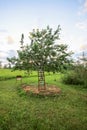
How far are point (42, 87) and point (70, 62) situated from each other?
4.54 meters

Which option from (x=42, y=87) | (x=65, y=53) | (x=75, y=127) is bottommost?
(x=75, y=127)

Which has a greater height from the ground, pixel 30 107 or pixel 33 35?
pixel 33 35

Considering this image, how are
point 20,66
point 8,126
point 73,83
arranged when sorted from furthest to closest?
1. point 73,83
2. point 20,66
3. point 8,126

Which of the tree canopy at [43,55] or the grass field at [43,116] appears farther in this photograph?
the tree canopy at [43,55]

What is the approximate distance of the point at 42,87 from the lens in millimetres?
20531

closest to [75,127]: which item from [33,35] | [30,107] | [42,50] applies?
[30,107]

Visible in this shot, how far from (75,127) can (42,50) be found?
1110 centimetres

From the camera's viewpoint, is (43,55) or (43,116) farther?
(43,55)

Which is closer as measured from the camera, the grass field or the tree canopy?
the grass field

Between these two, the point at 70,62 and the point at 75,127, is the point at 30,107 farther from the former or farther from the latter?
the point at 70,62

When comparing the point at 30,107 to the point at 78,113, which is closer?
the point at 78,113

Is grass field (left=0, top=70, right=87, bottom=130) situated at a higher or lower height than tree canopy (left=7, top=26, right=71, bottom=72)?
lower

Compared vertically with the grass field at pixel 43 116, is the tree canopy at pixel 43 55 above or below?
above

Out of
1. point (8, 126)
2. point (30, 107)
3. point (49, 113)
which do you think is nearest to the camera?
point (8, 126)
